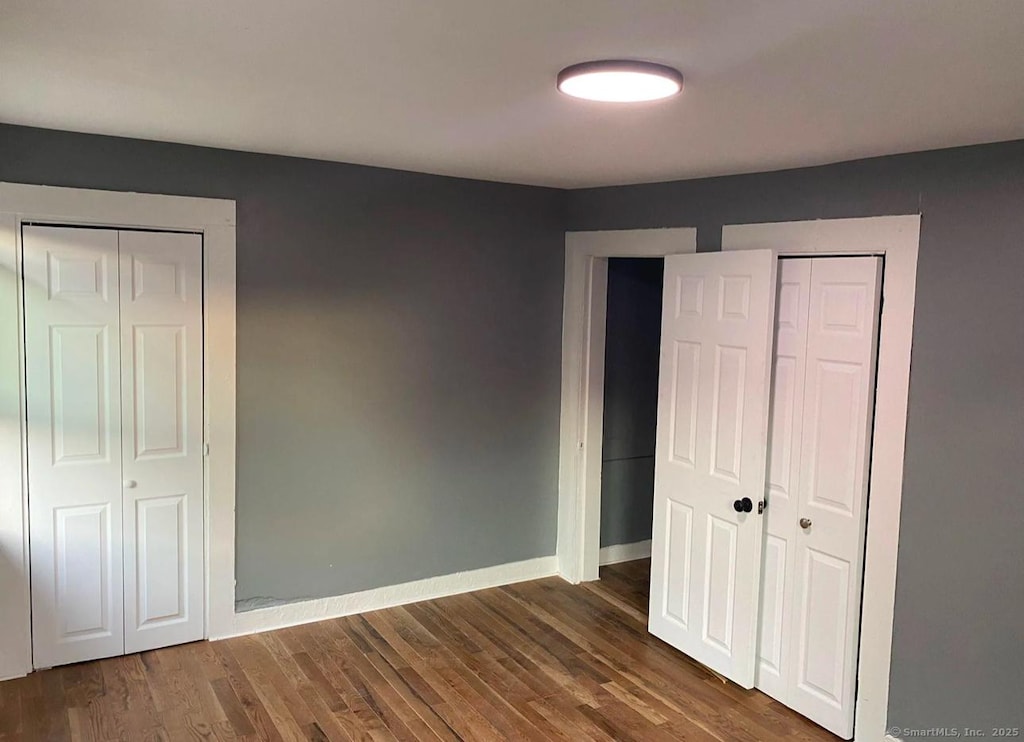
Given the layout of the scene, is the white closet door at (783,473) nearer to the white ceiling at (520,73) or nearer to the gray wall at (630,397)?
the white ceiling at (520,73)

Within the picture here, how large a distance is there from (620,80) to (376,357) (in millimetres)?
2511

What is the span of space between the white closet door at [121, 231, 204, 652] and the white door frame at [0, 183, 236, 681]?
0.06 meters

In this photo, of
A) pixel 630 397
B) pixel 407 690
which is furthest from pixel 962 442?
pixel 630 397

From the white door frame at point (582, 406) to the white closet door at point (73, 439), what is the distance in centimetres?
242

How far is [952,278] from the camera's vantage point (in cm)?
282

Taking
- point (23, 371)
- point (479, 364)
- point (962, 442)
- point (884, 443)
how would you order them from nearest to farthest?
point (962, 442), point (884, 443), point (23, 371), point (479, 364)

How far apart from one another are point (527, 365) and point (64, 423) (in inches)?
94.3

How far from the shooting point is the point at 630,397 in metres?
5.25

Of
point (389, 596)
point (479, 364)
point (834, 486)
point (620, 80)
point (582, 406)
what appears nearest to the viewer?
point (620, 80)

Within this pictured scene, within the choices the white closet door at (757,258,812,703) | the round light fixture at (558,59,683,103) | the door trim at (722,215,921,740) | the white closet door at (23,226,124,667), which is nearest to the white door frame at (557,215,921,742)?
the door trim at (722,215,921,740)

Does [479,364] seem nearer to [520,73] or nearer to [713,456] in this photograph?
[713,456]

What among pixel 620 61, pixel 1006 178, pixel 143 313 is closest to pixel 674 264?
pixel 1006 178

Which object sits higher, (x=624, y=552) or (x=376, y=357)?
(x=376, y=357)

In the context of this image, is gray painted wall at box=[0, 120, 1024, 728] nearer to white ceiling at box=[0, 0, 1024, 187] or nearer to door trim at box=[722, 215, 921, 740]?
door trim at box=[722, 215, 921, 740]
